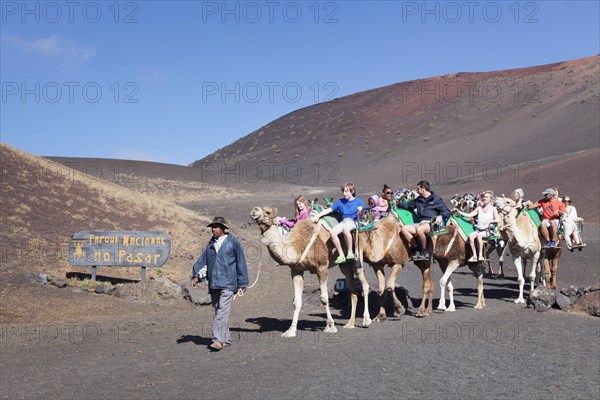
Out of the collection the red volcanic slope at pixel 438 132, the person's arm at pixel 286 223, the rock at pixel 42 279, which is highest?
the red volcanic slope at pixel 438 132

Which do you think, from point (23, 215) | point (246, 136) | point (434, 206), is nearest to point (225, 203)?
point (23, 215)

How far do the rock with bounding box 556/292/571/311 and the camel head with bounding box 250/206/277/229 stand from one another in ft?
23.5

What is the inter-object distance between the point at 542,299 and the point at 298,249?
6265 mm

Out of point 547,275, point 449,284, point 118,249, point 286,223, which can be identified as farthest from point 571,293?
point 118,249

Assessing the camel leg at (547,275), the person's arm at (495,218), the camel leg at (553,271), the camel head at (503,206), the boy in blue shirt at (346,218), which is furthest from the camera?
the camel leg at (547,275)

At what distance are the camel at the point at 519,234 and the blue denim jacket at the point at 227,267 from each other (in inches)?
304

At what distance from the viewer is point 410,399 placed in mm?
8242

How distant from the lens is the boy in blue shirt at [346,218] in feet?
41.1

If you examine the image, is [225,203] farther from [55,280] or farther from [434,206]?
[434,206]

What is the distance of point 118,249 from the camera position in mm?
18391

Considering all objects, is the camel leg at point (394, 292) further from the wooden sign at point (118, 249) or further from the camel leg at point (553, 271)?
the wooden sign at point (118, 249)

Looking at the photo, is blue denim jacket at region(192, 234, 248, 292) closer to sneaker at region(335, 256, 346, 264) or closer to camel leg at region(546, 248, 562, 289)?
sneaker at region(335, 256, 346, 264)

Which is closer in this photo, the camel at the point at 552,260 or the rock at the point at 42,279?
the rock at the point at 42,279

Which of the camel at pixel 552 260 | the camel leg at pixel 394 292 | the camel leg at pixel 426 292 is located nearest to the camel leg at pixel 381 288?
the camel leg at pixel 394 292
